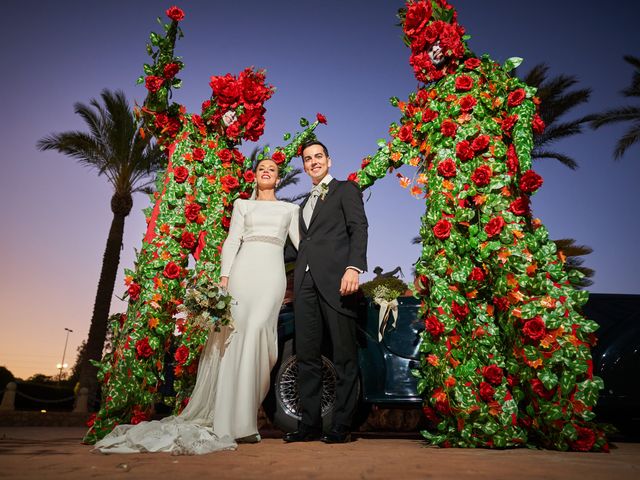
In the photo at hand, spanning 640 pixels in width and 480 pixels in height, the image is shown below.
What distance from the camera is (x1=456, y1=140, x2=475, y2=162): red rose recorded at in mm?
3172

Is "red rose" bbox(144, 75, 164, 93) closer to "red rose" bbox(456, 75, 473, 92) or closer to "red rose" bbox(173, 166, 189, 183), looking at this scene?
"red rose" bbox(173, 166, 189, 183)

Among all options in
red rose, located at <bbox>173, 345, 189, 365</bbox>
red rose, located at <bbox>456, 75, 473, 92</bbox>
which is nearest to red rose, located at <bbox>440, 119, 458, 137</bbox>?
red rose, located at <bbox>456, 75, 473, 92</bbox>

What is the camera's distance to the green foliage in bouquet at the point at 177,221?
3.36 meters

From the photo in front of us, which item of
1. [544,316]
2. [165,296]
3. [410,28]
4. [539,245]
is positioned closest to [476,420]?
[544,316]


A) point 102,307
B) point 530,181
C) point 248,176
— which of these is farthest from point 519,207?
point 102,307

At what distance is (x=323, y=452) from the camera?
8.23 feet

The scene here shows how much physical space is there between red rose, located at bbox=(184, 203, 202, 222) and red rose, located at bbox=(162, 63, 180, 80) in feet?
3.84

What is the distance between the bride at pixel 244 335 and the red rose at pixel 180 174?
55 cm

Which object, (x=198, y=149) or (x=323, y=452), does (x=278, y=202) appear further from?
(x=323, y=452)

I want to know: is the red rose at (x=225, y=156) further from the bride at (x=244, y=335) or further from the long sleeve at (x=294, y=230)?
the long sleeve at (x=294, y=230)

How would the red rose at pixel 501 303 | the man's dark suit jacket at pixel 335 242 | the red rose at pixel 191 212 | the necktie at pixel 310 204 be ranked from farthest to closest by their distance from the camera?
the red rose at pixel 191 212
the necktie at pixel 310 204
the man's dark suit jacket at pixel 335 242
the red rose at pixel 501 303

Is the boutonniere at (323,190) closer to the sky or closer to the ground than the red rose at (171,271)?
closer to the sky

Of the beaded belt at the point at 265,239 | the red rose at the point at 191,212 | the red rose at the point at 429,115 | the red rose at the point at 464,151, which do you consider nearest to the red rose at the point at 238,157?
the red rose at the point at 191,212

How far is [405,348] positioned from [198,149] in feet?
8.18
